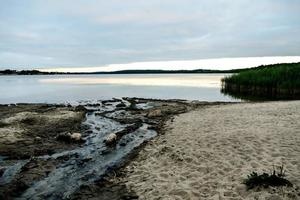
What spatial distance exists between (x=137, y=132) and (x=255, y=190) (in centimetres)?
1107

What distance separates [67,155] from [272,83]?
33112 millimetres

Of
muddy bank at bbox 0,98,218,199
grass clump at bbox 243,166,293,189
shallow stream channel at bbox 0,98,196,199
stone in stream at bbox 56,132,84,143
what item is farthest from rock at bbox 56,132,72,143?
grass clump at bbox 243,166,293,189

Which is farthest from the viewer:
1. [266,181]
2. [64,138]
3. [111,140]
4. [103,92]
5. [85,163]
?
[103,92]

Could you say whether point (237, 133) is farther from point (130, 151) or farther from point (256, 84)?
point (256, 84)

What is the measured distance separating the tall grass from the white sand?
2204 centimetres

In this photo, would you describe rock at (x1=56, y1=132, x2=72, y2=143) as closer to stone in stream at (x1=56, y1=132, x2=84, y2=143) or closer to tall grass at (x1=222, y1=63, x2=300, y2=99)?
stone in stream at (x1=56, y1=132, x2=84, y2=143)

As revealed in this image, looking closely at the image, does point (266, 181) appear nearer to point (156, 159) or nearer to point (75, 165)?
point (156, 159)

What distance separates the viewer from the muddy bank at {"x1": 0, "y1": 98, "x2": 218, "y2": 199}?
10.4 m

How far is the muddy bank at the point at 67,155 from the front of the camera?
410 inches

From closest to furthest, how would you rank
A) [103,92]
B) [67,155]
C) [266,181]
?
[266,181], [67,155], [103,92]

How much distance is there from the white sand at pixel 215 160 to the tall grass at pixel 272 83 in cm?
2204

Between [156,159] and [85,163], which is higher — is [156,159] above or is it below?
above

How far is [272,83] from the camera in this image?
1655 inches

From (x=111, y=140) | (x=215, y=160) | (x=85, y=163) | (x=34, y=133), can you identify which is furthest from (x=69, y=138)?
(x=215, y=160)
